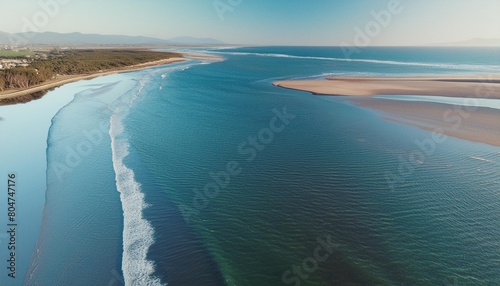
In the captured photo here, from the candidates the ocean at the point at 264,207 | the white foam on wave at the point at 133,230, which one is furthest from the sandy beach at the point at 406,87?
the white foam on wave at the point at 133,230

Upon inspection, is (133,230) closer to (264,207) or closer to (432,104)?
(264,207)

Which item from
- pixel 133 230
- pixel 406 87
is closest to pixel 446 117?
pixel 406 87

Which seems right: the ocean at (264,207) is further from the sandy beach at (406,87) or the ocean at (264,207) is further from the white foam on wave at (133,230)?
the sandy beach at (406,87)

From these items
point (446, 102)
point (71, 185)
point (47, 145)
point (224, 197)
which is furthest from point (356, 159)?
point (446, 102)

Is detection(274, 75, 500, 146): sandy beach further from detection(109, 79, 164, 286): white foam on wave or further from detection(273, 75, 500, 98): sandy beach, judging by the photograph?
detection(109, 79, 164, 286): white foam on wave

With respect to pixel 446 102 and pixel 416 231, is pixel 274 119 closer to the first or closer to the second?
pixel 416 231
